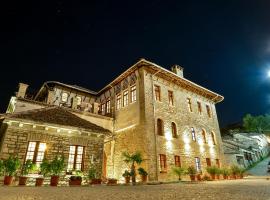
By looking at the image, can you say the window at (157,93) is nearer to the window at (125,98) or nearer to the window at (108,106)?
the window at (125,98)

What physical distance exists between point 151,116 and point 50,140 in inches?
306

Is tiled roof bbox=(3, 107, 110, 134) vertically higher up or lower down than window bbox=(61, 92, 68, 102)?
lower down

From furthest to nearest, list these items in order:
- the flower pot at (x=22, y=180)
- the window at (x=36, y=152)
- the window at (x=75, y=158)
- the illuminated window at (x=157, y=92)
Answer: the illuminated window at (x=157, y=92) → the window at (x=75, y=158) → the window at (x=36, y=152) → the flower pot at (x=22, y=180)

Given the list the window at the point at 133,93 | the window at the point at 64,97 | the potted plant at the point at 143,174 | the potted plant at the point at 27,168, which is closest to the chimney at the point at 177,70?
the window at the point at 133,93

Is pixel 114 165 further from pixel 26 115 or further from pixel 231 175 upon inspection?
pixel 231 175

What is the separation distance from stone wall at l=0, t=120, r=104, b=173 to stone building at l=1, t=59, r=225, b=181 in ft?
11.1

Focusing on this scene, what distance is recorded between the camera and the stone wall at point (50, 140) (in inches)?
431

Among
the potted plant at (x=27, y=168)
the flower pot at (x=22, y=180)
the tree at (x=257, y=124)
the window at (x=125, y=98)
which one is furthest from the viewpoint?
the tree at (x=257, y=124)

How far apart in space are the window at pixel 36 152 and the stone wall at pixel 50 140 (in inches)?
10.0

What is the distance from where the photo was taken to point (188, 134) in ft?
60.5

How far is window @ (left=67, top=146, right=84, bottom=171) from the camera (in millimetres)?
12586

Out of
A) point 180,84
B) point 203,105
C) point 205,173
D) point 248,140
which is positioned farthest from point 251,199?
point 248,140

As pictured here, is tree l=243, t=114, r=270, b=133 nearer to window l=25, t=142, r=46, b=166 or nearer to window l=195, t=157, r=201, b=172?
window l=195, t=157, r=201, b=172

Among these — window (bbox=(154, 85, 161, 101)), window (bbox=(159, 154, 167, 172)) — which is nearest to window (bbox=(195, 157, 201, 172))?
window (bbox=(159, 154, 167, 172))
